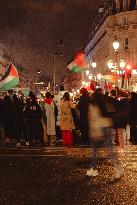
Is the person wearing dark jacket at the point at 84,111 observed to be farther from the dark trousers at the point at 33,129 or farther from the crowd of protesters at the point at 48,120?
the dark trousers at the point at 33,129

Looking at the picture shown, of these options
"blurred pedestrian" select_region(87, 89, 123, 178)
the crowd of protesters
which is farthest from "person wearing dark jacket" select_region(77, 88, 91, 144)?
"blurred pedestrian" select_region(87, 89, 123, 178)

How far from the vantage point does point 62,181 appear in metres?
10.9

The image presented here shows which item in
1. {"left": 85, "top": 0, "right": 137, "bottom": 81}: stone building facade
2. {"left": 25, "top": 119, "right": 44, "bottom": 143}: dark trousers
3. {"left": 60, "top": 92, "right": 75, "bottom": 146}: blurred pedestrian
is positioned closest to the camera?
{"left": 60, "top": 92, "right": 75, "bottom": 146}: blurred pedestrian

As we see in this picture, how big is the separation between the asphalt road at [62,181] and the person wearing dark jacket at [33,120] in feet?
10.2

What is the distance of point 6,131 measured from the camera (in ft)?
67.2

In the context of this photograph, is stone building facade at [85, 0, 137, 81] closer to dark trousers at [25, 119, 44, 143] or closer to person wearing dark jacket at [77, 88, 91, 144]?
person wearing dark jacket at [77, 88, 91, 144]

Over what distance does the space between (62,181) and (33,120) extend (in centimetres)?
859

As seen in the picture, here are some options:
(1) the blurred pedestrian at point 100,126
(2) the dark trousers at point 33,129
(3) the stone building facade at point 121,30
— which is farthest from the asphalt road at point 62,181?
(3) the stone building facade at point 121,30

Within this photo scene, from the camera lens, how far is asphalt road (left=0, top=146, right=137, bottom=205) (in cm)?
913

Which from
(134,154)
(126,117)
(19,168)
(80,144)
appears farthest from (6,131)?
(126,117)

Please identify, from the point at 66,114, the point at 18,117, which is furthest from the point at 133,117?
the point at 18,117

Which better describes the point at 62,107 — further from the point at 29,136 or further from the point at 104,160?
the point at 104,160

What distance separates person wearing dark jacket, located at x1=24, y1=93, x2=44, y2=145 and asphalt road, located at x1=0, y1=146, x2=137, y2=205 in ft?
10.2

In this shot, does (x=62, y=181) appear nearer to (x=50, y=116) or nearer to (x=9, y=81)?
(x=50, y=116)
